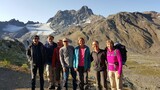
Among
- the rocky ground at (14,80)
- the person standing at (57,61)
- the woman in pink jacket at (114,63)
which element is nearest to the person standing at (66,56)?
the person standing at (57,61)

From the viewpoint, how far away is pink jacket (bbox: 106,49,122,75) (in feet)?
→ 44.1

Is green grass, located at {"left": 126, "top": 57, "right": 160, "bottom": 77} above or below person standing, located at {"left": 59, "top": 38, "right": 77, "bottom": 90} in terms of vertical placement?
above

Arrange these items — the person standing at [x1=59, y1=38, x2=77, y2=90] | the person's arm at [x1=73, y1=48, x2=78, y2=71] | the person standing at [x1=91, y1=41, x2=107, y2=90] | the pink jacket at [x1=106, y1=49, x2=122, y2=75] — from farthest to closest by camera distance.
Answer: the person standing at [x1=59, y1=38, x2=77, y2=90] < the person's arm at [x1=73, y1=48, x2=78, y2=71] < the person standing at [x1=91, y1=41, x2=107, y2=90] < the pink jacket at [x1=106, y1=49, x2=122, y2=75]

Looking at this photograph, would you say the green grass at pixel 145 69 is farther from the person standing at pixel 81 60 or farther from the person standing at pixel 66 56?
the person standing at pixel 81 60

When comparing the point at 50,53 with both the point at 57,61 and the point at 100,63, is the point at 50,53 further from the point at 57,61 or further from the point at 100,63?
the point at 100,63

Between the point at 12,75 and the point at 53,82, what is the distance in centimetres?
706

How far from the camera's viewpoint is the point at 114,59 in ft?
44.5

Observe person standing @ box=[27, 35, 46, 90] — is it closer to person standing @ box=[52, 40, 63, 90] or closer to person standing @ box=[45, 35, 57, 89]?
person standing @ box=[52, 40, 63, 90]

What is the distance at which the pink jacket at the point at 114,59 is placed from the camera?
1344 centimetres

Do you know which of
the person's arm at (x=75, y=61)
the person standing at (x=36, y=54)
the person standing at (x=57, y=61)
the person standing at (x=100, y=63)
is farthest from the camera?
the person standing at (x=57, y=61)

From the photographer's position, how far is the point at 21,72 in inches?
972

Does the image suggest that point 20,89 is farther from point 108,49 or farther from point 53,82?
point 108,49

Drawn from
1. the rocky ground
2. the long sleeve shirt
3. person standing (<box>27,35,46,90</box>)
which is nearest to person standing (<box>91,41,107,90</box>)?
the long sleeve shirt

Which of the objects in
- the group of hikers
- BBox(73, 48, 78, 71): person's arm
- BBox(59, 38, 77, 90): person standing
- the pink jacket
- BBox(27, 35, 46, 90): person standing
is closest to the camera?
the pink jacket
